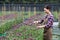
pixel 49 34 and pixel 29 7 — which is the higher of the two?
pixel 49 34

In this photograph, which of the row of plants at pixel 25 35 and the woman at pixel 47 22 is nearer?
the woman at pixel 47 22

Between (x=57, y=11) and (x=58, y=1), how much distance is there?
35.9 feet

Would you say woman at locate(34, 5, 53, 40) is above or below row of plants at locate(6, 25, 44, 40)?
above

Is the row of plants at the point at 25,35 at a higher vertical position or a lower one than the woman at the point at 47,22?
lower

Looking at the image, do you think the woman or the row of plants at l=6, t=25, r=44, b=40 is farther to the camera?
the row of plants at l=6, t=25, r=44, b=40

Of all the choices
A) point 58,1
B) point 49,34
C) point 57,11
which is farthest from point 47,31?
point 58,1

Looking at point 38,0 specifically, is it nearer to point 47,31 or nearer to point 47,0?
point 47,0

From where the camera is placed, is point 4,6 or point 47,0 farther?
point 47,0

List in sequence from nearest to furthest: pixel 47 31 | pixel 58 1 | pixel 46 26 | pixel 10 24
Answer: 1. pixel 46 26
2. pixel 47 31
3. pixel 10 24
4. pixel 58 1

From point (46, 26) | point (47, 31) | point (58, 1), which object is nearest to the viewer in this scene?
point (46, 26)

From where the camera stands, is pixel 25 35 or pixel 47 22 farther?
pixel 25 35

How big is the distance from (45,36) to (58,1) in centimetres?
3160

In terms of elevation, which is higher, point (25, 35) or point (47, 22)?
point (47, 22)

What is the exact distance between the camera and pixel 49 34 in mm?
7238
